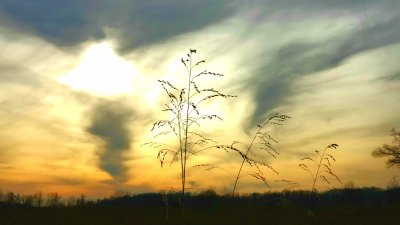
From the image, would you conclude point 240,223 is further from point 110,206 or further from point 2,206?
point 2,206

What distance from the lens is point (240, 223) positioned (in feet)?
32.3

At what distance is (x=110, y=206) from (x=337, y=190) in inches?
501

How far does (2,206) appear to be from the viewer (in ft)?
55.9

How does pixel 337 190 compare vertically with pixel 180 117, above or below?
below

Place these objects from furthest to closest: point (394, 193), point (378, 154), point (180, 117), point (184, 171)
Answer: point (378, 154)
point (394, 193)
point (180, 117)
point (184, 171)

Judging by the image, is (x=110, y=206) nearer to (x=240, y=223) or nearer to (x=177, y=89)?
(x=240, y=223)

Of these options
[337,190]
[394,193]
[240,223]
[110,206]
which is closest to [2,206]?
[110,206]

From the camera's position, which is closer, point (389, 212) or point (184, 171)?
point (184, 171)

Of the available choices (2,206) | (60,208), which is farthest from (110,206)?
(2,206)

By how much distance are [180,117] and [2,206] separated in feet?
47.6

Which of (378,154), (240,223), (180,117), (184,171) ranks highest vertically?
(378,154)

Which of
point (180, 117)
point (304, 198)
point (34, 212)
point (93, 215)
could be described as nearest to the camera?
point (180, 117)

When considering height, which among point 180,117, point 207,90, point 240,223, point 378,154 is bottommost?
point 240,223

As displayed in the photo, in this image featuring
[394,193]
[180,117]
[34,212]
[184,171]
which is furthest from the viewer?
[394,193]
